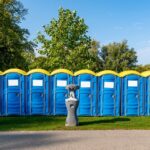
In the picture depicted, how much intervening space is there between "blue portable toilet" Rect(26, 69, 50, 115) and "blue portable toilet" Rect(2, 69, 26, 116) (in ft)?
0.73

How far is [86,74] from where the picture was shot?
14.9 meters

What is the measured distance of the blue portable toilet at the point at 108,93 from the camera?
49.0 feet

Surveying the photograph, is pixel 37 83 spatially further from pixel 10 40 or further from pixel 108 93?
pixel 10 40

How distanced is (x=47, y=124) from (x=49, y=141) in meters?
3.07

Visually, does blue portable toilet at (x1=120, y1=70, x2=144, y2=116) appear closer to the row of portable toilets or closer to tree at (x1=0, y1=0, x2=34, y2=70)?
the row of portable toilets

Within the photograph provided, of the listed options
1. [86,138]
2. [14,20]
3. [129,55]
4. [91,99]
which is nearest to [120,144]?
[86,138]

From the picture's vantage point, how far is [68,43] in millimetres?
30156

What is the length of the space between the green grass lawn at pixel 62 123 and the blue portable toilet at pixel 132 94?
36.8 inches

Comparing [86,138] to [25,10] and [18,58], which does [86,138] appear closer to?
[18,58]

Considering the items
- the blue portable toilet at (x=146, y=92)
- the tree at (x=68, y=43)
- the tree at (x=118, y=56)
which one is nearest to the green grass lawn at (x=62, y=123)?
the blue portable toilet at (x=146, y=92)

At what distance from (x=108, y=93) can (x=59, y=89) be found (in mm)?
1846

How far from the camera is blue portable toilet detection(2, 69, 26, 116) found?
1480 cm

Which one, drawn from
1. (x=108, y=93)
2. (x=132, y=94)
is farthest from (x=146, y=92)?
(x=108, y=93)

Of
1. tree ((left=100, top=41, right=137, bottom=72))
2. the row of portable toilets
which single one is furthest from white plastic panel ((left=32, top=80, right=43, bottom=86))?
tree ((left=100, top=41, right=137, bottom=72))
